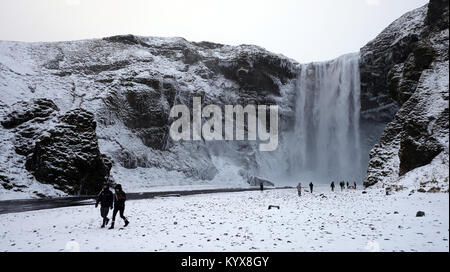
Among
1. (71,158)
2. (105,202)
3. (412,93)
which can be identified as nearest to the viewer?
(105,202)

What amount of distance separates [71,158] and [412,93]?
37537mm

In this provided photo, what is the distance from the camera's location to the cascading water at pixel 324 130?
64.9m

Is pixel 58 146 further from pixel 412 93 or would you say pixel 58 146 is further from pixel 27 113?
pixel 412 93

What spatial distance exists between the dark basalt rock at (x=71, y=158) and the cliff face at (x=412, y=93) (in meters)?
30.7

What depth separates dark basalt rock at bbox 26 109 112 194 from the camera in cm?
3147

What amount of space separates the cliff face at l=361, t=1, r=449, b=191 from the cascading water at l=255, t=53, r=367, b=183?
4.44m

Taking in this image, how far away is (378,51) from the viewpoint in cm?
5994

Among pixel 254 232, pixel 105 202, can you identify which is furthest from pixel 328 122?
pixel 105 202

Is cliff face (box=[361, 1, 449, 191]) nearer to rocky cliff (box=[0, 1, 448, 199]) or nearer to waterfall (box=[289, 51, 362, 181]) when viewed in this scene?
rocky cliff (box=[0, 1, 448, 199])

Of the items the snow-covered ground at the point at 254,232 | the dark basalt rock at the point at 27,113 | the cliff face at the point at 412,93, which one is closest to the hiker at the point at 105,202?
the snow-covered ground at the point at 254,232

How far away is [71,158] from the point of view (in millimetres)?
32812

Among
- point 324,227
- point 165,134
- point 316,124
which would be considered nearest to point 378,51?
point 316,124

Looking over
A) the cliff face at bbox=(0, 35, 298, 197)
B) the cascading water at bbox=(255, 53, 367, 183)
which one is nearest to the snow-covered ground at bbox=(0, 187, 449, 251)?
the cliff face at bbox=(0, 35, 298, 197)
